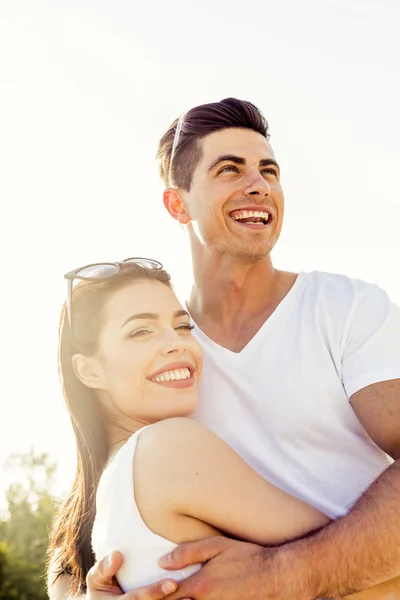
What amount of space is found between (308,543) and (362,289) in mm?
1451

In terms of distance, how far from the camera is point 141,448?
9.41 ft

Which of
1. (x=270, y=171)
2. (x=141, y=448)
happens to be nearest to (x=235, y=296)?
(x=270, y=171)

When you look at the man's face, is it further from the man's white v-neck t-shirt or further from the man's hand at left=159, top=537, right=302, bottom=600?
the man's hand at left=159, top=537, right=302, bottom=600

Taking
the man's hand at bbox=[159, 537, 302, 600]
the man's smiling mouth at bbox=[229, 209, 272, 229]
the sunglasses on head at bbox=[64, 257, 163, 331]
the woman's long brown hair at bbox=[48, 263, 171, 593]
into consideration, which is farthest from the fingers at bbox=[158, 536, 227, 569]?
the man's smiling mouth at bbox=[229, 209, 272, 229]

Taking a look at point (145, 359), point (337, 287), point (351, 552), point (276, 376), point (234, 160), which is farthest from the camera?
point (234, 160)

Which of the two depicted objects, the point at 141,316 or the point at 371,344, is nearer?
the point at 141,316

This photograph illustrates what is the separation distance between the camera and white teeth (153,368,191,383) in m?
3.35

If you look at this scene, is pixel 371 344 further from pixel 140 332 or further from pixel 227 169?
pixel 227 169

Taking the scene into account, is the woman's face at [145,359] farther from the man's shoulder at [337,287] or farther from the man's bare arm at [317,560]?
the man's shoulder at [337,287]

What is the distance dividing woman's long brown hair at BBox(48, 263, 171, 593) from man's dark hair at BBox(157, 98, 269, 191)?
4.62ft

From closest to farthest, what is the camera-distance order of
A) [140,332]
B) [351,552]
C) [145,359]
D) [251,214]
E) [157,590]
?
[157,590], [351,552], [145,359], [140,332], [251,214]

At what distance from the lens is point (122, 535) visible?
109 inches

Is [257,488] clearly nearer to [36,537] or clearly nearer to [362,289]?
[362,289]

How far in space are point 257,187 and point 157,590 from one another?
2.44 meters
